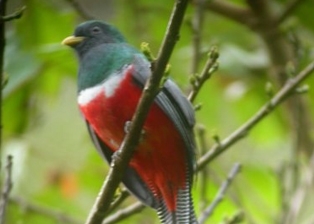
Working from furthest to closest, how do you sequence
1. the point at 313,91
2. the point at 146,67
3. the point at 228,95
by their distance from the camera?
1. the point at 228,95
2. the point at 313,91
3. the point at 146,67

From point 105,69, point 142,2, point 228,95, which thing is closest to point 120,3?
point 142,2

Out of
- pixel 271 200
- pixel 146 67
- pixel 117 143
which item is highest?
pixel 146 67

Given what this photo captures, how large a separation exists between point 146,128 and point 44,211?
1.63 m

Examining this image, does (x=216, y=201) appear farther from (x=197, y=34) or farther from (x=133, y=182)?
(x=197, y=34)

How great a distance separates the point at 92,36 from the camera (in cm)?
397

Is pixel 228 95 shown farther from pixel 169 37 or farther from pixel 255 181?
pixel 169 37

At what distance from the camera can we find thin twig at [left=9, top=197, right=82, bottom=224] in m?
4.69

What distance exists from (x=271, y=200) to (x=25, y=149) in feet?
4.38

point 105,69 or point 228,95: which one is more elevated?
point 105,69

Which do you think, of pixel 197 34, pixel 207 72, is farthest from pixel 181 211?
pixel 197 34

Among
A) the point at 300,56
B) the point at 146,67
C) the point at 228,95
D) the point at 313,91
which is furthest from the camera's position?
the point at 228,95

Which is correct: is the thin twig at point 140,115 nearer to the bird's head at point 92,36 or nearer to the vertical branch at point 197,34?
the bird's head at point 92,36

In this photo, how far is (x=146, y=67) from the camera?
353 centimetres

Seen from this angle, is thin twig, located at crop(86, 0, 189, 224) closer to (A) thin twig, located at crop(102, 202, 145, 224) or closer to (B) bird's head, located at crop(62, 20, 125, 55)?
(A) thin twig, located at crop(102, 202, 145, 224)
